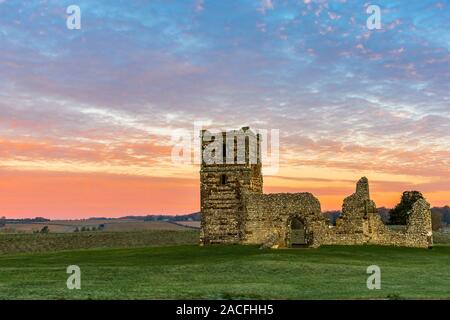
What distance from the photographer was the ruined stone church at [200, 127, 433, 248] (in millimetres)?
46688

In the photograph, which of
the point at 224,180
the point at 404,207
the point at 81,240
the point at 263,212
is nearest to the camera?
the point at 263,212

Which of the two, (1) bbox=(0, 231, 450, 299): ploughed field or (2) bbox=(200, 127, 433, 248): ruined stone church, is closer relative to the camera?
(1) bbox=(0, 231, 450, 299): ploughed field

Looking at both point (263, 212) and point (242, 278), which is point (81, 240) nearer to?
point (263, 212)

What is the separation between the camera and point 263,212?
159ft

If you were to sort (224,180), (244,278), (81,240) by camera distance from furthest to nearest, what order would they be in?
(81,240), (224,180), (244,278)

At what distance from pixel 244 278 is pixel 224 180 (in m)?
25.9

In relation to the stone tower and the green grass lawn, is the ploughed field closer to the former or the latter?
the green grass lawn

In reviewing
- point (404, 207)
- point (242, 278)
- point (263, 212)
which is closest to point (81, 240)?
point (263, 212)

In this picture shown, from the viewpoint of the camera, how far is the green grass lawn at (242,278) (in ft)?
63.5

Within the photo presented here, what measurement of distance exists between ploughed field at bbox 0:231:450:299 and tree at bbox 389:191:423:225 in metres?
30.4

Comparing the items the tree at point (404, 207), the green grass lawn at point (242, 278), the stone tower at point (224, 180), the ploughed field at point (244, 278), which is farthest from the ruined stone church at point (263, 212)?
the tree at point (404, 207)

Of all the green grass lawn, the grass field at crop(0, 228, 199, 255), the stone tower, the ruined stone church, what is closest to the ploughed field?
the green grass lawn

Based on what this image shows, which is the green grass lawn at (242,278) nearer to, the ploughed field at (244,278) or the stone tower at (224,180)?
the ploughed field at (244,278)
